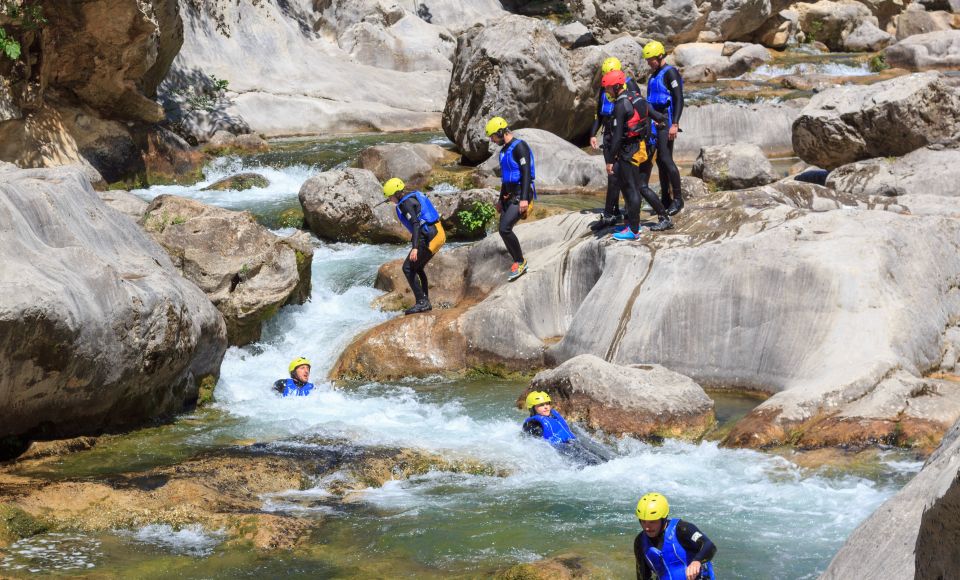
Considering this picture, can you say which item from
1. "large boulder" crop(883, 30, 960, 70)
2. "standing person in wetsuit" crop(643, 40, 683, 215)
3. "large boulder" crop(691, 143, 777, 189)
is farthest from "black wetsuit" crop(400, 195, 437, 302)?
"large boulder" crop(883, 30, 960, 70)

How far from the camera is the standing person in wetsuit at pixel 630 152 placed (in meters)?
11.3

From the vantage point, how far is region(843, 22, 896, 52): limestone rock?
3538 centimetres

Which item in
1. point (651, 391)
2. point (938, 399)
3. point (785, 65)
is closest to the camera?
point (938, 399)

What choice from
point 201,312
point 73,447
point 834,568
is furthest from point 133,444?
point 834,568

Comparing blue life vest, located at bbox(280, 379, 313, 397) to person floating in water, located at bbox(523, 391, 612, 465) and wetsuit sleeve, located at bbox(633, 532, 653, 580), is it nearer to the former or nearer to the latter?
person floating in water, located at bbox(523, 391, 612, 465)

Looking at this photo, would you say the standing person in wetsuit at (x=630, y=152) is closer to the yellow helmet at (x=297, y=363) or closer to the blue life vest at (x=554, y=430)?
the blue life vest at (x=554, y=430)

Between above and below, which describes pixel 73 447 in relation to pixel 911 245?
below

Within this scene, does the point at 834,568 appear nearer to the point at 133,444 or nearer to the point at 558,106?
the point at 133,444

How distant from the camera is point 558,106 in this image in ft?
68.5

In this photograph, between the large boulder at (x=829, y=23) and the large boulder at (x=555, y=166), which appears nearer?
the large boulder at (x=555, y=166)

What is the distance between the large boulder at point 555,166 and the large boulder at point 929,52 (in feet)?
47.6

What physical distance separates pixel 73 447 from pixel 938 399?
24.4 feet

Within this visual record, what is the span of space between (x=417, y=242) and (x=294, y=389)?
8.19 ft

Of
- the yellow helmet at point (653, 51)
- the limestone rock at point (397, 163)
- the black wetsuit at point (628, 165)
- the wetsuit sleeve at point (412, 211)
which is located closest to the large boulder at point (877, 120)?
the yellow helmet at point (653, 51)
